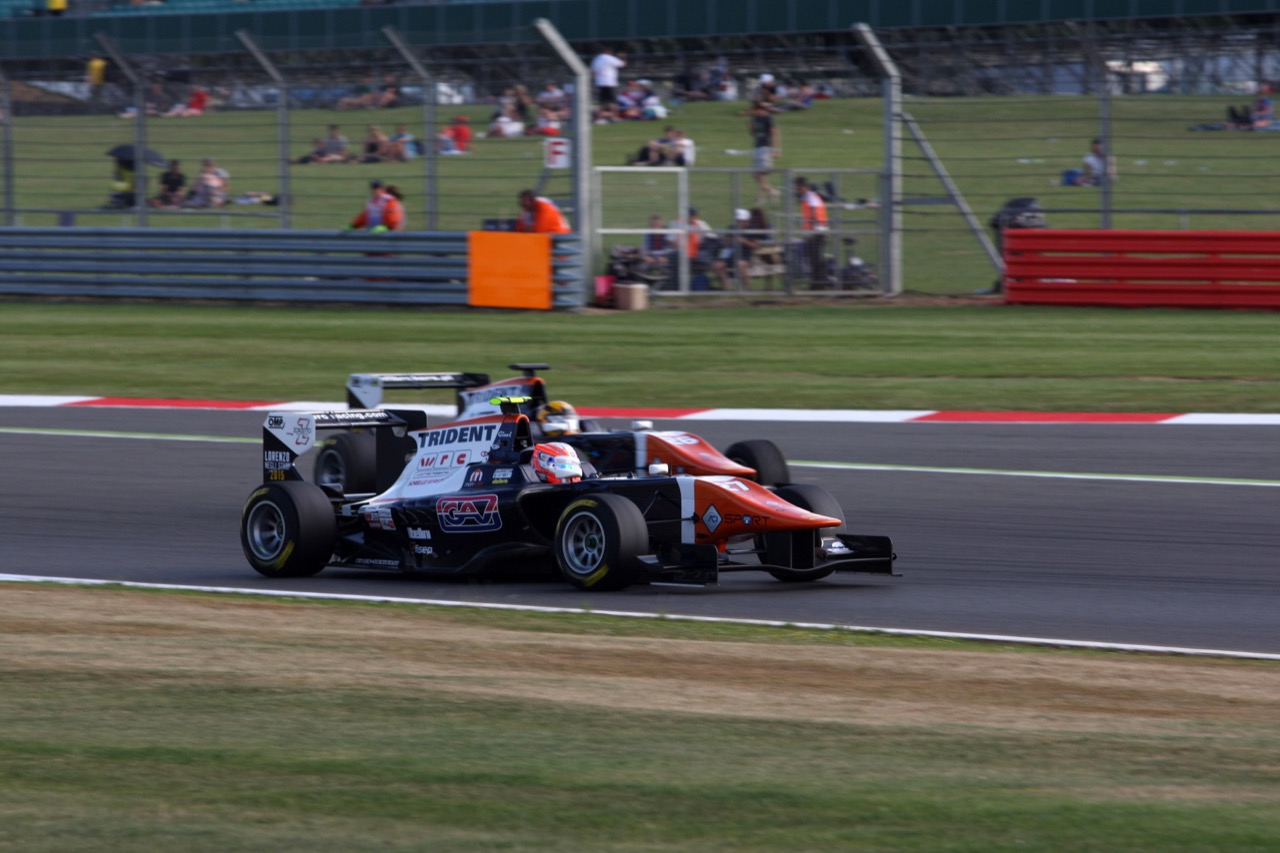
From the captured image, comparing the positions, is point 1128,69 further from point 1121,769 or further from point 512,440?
point 1121,769

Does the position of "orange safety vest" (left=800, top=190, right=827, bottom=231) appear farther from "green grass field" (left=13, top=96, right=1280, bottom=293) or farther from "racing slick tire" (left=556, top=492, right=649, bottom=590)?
"racing slick tire" (left=556, top=492, right=649, bottom=590)

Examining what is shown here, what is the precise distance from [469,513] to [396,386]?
1.65m

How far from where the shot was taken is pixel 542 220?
22.1 m

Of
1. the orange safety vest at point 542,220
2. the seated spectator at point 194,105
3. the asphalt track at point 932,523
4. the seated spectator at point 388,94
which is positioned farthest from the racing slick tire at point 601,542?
the seated spectator at point 194,105

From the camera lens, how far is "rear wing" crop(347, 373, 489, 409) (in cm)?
1009

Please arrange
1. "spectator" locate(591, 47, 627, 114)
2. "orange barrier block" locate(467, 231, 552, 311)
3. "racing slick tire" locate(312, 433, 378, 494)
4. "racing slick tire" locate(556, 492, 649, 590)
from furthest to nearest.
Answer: "spectator" locate(591, 47, 627, 114)
"orange barrier block" locate(467, 231, 552, 311)
"racing slick tire" locate(312, 433, 378, 494)
"racing slick tire" locate(556, 492, 649, 590)

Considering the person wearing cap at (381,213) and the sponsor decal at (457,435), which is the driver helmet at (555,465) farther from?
the person wearing cap at (381,213)

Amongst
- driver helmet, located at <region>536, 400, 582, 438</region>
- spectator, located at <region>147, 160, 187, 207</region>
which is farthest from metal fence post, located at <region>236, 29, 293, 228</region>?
driver helmet, located at <region>536, 400, 582, 438</region>

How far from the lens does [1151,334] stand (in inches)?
737

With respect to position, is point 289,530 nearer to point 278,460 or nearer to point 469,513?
point 278,460

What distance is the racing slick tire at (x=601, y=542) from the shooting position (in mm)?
8023

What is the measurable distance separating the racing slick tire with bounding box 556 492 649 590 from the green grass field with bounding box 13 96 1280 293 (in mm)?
14367

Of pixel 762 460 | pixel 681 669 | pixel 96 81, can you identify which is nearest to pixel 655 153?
pixel 96 81

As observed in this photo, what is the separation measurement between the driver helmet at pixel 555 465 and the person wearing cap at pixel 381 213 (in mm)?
14702
